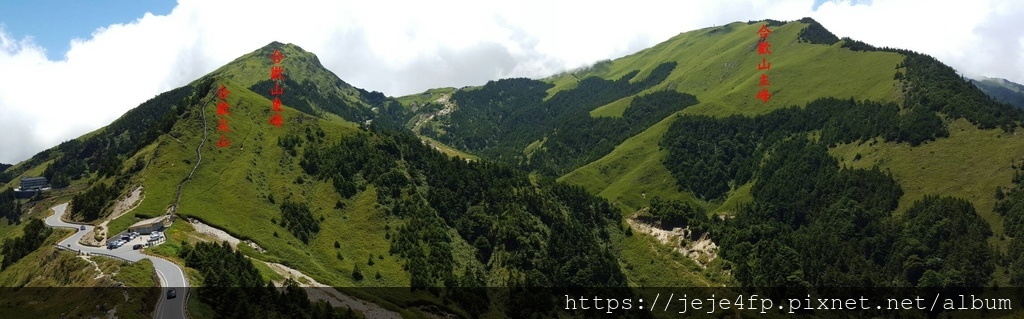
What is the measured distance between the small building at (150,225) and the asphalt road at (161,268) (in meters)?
4.84

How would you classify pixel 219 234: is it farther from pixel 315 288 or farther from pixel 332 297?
pixel 332 297

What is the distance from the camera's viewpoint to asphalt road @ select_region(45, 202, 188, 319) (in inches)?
3762

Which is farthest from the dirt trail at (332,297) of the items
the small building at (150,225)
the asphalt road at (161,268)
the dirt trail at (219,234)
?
the asphalt road at (161,268)

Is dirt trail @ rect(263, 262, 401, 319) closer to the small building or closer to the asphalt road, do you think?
the small building

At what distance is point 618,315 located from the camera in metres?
199

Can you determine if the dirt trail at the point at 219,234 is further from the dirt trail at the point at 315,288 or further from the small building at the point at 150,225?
the small building at the point at 150,225

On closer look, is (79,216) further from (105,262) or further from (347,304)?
(347,304)

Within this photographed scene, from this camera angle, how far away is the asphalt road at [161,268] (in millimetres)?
95562

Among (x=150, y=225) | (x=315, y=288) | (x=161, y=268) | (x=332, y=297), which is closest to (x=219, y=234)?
(x=150, y=225)

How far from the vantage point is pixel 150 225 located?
14900cm

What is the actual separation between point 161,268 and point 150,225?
39737mm

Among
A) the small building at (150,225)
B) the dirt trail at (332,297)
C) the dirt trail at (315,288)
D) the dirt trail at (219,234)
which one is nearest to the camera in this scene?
the dirt trail at (332,297)

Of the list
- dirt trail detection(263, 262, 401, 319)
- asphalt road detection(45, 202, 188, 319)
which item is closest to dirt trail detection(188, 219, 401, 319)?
dirt trail detection(263, 262, 401, 319)

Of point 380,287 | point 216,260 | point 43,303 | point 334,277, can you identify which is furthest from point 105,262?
point 380,287
